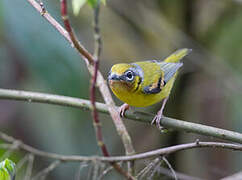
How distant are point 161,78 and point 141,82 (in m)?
0.43

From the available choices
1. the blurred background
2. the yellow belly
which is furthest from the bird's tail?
the yellow belly

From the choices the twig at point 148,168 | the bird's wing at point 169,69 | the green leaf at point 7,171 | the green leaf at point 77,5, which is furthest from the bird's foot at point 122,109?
the green leaf at point 77,5

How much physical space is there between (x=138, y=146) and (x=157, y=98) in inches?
88.6

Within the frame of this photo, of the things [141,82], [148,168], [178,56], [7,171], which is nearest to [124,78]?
[141,82]

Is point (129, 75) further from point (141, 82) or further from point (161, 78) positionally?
point (161, 78)

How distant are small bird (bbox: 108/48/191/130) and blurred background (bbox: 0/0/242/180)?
2.78 ft

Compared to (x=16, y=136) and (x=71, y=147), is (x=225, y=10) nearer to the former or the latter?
(x=71, y=147)

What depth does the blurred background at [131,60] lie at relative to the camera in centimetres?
422

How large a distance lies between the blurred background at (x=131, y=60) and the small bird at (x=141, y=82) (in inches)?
33.3

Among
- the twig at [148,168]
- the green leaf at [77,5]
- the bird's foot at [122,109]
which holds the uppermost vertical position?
the green leaf at [77,5]

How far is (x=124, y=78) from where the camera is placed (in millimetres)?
3035

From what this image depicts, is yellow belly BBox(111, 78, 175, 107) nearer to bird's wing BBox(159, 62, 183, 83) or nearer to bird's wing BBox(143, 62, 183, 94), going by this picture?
bird's wing BBox(143, 62, 183, 94)

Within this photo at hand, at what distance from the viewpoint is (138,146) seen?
571cm

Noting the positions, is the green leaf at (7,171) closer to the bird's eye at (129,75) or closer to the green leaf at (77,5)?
the green leaf at (77,5)
